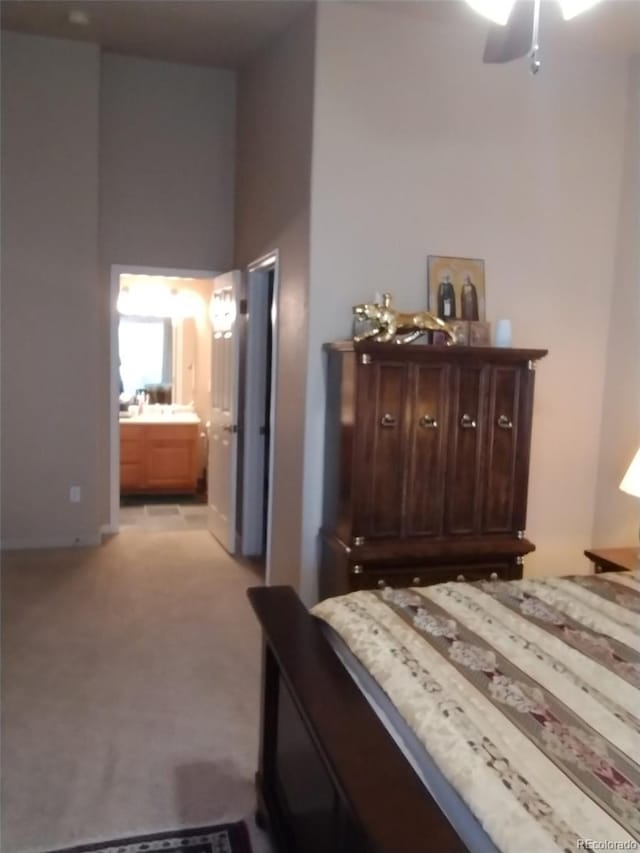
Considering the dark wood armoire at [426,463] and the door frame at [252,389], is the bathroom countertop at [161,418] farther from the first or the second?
the dark wood armoire at [426,463]

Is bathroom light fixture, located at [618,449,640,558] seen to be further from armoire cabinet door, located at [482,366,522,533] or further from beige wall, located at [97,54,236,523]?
beige wall, located at [97,54,236,523]

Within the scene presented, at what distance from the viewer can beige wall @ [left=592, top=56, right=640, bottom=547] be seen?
381 cm

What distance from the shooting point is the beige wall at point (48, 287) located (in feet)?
15.4

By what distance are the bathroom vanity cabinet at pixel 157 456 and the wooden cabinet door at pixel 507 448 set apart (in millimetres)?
4214

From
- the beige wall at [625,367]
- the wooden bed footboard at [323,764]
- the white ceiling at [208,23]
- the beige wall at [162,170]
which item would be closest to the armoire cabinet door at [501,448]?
the beige wall at [625,367]

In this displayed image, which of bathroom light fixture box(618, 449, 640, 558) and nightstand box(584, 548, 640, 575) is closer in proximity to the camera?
bathroom light fixture box(618, 449, 640, 558)

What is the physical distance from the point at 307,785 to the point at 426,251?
2.73m

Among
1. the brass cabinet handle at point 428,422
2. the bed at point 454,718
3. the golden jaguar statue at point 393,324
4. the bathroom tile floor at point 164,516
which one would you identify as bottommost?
the bathroom tile floor at point 164,516

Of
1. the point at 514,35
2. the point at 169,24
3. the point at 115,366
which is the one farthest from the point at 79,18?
the point at 514,35

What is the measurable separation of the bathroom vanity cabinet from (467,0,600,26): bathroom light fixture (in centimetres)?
541

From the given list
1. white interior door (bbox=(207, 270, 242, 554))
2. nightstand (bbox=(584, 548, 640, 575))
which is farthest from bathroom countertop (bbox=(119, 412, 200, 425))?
nightstand (bbox=(584, 548, 640, 575))

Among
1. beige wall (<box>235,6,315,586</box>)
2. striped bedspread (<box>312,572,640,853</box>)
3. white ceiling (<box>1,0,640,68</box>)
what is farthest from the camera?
beige wall (<box>235,6,315,586</box>)

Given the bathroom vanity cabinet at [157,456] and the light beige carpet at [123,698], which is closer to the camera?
the light beige carpet at [123,698]

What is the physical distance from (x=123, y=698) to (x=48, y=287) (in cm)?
309
